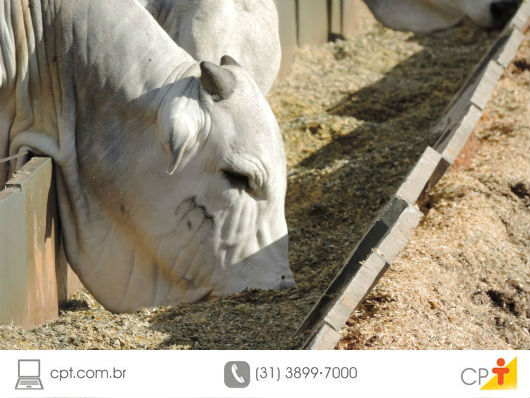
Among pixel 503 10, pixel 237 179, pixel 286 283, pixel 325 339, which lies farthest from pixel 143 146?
pixel 503 10

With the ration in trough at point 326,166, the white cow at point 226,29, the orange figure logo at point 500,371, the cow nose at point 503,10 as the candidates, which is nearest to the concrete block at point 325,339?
the ration in trough at point 326,166

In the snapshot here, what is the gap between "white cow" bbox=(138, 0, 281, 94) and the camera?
5.79 m

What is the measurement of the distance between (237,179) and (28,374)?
1671 millimetres

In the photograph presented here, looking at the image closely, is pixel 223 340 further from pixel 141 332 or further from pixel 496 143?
pixel 496 143

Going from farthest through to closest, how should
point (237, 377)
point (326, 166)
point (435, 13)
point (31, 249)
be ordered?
point (435, 13), point (326, 166), point (31, 249), point (237, 377)

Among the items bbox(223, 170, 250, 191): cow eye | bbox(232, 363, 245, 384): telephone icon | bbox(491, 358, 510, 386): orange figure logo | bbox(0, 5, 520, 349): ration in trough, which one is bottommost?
bbox(0, 5, 520, 349): ration in trough

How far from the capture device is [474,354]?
364cm

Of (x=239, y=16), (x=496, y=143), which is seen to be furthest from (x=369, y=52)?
(x=239, y=16)

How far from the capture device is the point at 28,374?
11.5 ft

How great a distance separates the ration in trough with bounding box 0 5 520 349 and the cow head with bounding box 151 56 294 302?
16 cm

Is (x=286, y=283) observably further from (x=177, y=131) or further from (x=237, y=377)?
(x=237, y=377)

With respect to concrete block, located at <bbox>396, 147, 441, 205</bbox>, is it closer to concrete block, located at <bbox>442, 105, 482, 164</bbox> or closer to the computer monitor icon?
concrete block, located at <bbox>442, 105, 482, 164</bbox>

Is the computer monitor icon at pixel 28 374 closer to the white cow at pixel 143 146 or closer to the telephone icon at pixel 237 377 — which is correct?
the telephone icon at pixel 237 377

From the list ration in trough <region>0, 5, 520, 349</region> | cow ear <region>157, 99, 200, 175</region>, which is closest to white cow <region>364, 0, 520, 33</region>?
ration in trough <region>0, 5, 520, 349</region>
